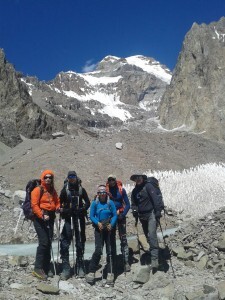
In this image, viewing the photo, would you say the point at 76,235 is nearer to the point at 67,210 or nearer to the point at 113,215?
the point at 67,210

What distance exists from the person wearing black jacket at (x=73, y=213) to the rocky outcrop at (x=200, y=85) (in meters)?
78.1

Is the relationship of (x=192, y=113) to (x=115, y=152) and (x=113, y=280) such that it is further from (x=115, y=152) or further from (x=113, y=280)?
(x=113, y=280)

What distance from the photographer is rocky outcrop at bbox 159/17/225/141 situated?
88.8 m

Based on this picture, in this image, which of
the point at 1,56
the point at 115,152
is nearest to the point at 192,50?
the point at 1,56

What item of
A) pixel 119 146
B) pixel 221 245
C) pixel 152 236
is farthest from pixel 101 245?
pixel 119 146

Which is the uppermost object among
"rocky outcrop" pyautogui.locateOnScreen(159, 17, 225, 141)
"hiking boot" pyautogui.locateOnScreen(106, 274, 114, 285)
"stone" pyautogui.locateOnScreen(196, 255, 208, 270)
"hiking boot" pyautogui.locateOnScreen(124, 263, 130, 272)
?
"rocky outcrop" pyautogui.locateOnScreen(159, 17, 225, 141)

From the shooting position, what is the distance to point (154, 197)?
31.3ft

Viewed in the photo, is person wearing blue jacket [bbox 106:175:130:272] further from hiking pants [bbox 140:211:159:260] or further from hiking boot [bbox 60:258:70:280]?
hiking boot [bbox 60:258:70:280]

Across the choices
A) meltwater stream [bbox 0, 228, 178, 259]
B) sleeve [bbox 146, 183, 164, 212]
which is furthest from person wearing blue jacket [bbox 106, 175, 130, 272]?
meltwater stream [bbox 0, 228, 178, 259]

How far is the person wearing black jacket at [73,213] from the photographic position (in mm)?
8962

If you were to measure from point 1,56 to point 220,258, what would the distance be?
202 ft

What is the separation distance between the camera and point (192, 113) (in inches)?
3841

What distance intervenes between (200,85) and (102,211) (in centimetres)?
9240

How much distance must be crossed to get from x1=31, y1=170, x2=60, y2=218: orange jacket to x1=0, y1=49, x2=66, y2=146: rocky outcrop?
145 ft
